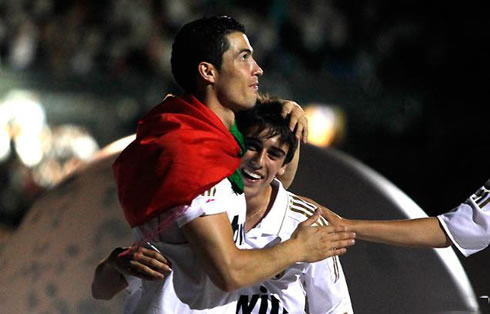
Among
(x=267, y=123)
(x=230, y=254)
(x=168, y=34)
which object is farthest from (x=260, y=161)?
(x=168, y=34)

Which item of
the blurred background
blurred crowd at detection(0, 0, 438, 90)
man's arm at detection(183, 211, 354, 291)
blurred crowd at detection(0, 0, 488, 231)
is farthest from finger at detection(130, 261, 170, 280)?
blurred crowd at detection(0, 0, 438, 90)

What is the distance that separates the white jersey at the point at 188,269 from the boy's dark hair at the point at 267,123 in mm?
332

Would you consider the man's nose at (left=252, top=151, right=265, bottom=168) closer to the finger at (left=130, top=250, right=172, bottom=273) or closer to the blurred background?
the finger at (left=130, top=250, right=172, bottom=273)

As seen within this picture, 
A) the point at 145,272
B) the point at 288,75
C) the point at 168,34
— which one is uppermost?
the point at 168,34

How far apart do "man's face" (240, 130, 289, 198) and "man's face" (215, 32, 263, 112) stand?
0.29 m

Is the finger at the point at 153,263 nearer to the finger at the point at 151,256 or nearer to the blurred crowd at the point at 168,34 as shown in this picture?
the finger at the point at 151,256

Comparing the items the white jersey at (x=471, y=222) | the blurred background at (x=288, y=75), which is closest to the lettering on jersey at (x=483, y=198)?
the white jersey at (x=471, y=222)

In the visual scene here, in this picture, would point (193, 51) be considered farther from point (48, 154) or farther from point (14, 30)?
point (48, 154)

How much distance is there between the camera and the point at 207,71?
81.0 inches

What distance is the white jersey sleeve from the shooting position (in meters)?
2.40

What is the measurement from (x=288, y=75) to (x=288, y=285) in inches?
270

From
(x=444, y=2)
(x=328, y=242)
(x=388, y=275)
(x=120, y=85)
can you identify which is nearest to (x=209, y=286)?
(x=328, y=242)

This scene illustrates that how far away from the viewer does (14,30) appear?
8.90m

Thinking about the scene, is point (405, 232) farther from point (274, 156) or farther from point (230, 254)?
point (230, 254)
